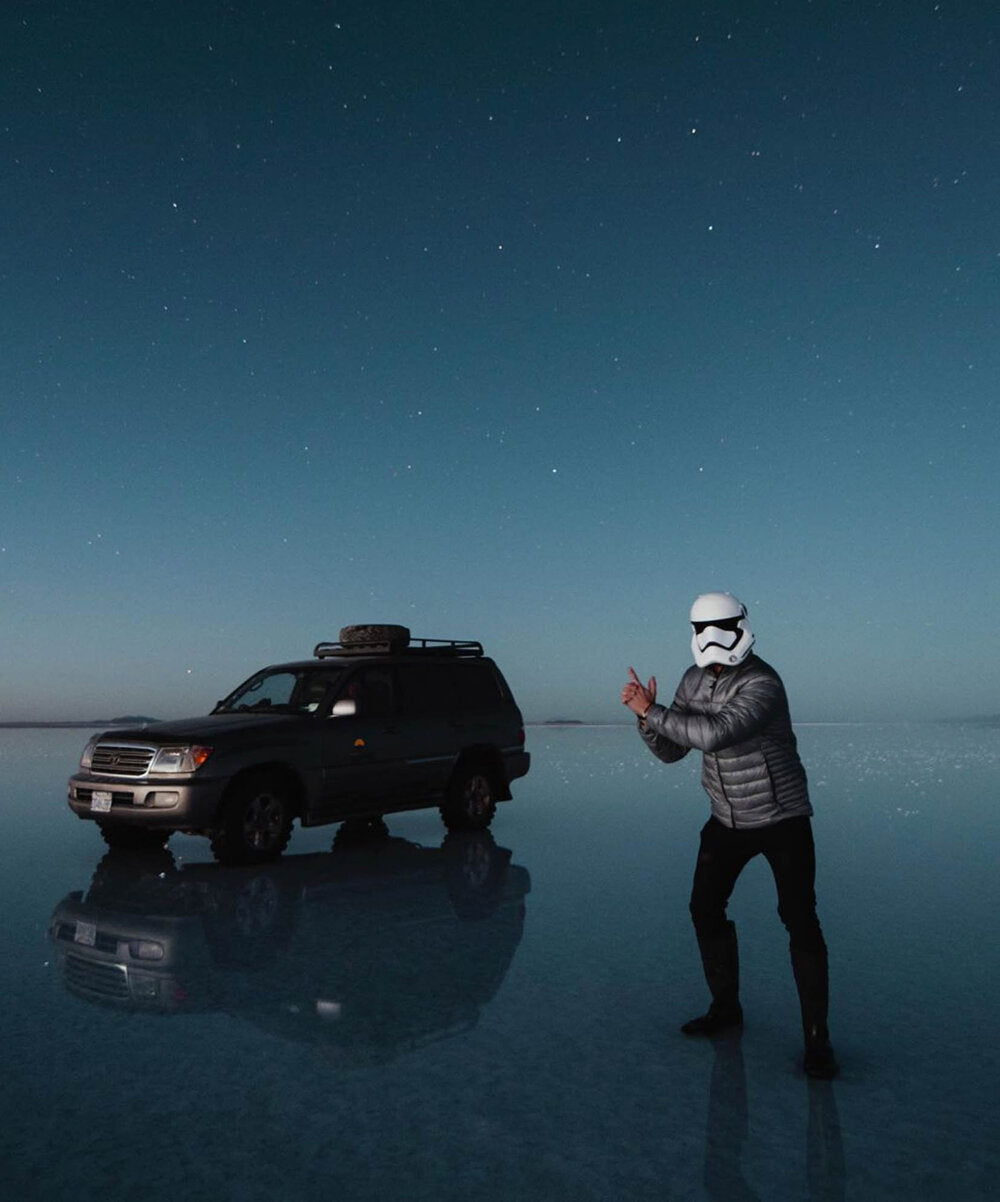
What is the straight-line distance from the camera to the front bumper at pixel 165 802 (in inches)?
385

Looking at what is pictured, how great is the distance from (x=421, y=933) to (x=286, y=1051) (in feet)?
8.60

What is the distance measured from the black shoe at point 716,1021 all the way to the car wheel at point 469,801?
7618 millimetres

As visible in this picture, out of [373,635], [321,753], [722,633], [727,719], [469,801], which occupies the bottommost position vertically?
[469,801]

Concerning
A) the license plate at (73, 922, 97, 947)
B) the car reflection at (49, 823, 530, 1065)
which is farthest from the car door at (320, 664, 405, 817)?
the license plate at (73, 922, 97, 947)

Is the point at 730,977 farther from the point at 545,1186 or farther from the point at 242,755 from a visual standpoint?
the point at 242,755

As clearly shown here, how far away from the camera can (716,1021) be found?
16.7 feet

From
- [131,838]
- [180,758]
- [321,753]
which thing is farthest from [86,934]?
[131,838]

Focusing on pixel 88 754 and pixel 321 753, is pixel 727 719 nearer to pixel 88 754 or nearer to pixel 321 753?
pixel 321 753

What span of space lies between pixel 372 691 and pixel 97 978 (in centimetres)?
598

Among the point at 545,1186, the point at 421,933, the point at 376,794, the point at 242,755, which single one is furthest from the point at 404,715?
the point at 545,1186

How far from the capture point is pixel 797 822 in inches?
187

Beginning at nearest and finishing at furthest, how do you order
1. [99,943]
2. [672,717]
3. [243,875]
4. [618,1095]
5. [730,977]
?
1. [618,1095]
2. [672,717]
3. [730,977]
4. [99,943]
5. [243,875]

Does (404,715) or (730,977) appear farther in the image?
(404,715)

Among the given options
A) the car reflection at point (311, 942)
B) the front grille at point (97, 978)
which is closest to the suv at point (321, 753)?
the car reflection at point (311, 942)
